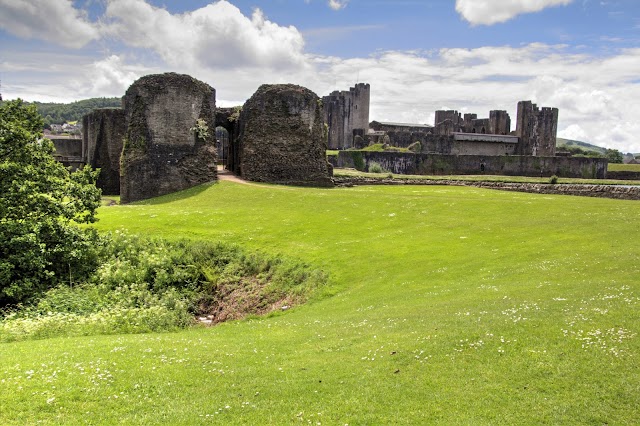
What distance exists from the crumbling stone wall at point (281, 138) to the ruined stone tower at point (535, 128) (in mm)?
56272

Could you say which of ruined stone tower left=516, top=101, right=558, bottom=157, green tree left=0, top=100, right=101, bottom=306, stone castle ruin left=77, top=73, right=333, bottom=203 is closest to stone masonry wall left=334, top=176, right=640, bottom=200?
stone castle ruin left=77, top=73, right=333, bottom=203

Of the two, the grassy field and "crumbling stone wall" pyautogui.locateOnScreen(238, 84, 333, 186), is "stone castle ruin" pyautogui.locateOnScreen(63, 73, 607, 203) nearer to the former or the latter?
"crumbling stone wall" pyautogui.locateOnScreen(238, 84, 333, 186)

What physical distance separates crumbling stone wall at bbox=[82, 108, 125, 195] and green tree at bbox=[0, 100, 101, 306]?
24579 millimetres

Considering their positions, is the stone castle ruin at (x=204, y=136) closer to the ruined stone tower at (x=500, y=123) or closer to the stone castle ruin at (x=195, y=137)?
the stone castle ruin at (x=195, y=137)

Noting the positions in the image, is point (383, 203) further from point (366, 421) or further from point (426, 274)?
point (366, 421)

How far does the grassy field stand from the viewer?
7.26m

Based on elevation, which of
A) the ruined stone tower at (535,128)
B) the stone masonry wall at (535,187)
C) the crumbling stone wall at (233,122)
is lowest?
the stone masonry wall at (535,187)

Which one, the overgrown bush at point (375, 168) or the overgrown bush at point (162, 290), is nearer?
the overgrown bush at point (162, 290)

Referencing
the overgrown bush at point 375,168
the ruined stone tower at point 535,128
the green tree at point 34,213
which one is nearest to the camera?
the green tree at point 34,213

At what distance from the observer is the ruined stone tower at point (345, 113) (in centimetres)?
9056

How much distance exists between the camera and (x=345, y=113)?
92.1 m

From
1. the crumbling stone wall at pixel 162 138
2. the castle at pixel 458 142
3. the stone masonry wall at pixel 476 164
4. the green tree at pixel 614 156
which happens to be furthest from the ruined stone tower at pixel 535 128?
the crumbling stone wall at pixel 162 138

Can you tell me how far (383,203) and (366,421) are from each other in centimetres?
1957

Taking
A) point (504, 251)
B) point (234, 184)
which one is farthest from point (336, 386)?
point (234, 184)
